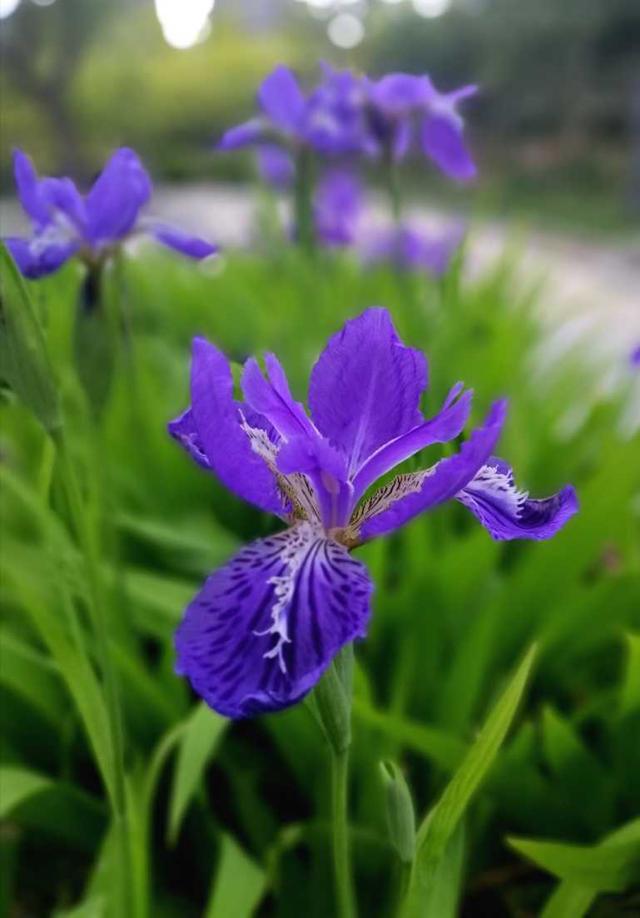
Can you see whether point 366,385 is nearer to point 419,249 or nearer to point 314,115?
point 314,115

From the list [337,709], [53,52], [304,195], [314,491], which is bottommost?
[337,709]

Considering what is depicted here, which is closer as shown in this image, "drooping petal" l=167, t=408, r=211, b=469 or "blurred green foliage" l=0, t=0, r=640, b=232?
"drooping petal" l=167, t=408, r=211, b=469

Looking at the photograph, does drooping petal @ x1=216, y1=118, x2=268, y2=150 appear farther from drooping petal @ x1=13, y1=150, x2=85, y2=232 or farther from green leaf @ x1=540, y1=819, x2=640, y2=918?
green leaf @ x1=540, y1=819, x2=640, y2=918

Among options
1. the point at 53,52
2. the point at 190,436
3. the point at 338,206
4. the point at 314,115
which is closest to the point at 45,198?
the point at 190,436

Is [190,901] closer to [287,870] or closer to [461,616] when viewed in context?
[287,870]

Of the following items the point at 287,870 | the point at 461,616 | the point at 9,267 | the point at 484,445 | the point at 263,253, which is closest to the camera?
the point at 484,445

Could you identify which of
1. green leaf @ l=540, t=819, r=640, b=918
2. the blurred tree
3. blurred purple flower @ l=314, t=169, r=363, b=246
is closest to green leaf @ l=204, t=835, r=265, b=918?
green leaf @ l=540, t=819, r=640, b=918

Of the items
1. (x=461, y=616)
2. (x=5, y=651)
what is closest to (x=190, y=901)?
(x=5, y=651)
